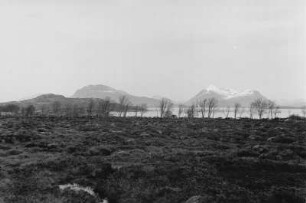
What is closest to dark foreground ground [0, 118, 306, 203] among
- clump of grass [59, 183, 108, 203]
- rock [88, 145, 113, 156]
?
rock [88, 145, 113, 156]

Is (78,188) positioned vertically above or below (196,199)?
below

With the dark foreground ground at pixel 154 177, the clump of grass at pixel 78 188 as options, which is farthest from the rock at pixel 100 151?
the clump of grass at pixel 78 188

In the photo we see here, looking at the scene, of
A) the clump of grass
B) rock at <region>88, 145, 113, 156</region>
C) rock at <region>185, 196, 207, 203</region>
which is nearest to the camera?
rock at <region>185, 196, 207, 203</region>

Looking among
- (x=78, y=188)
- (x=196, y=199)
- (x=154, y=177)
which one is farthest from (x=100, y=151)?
(x=196, y=199)

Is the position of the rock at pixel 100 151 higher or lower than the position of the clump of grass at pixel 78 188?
higher

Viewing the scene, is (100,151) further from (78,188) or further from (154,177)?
(78,188)

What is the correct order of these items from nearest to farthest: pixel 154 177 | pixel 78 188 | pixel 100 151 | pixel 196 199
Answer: pixel 196 199
pixel 78 188
pixel 154 177
pixel 100 151

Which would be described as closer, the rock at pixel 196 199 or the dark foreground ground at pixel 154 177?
the rock at pixel 196 199

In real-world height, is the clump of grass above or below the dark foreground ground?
below

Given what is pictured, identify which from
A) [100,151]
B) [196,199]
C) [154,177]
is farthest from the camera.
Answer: [100,151]

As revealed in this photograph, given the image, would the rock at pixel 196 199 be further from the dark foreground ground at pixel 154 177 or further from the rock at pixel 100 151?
the rock at pixel 100 151

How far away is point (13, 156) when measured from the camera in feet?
95.5

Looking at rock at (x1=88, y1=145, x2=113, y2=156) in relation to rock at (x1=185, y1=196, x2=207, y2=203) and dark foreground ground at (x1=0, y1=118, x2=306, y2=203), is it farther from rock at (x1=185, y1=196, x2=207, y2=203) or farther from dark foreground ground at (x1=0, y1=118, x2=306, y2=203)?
rock at (x1=185, y1=196, x2=207, y2=203)

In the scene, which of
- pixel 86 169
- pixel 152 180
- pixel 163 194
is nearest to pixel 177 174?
pixel 152 180
